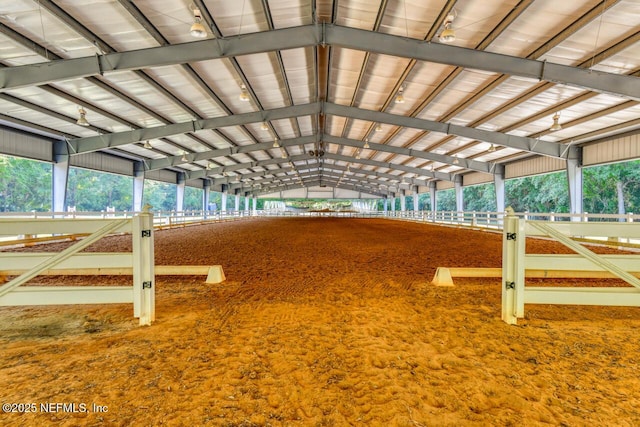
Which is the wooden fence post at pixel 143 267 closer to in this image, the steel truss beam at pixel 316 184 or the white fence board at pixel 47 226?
the white fence board at pixel 47 226

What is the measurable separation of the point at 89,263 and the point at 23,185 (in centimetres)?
3468

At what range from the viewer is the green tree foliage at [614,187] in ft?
70.5

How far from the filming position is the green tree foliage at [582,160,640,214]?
846 inches

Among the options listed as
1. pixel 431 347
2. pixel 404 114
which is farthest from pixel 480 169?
pixel 431 347

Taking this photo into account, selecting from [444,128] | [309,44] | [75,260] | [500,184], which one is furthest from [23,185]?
[500,184]

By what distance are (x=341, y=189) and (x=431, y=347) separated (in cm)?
4093

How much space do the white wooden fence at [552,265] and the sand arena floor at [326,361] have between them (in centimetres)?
29

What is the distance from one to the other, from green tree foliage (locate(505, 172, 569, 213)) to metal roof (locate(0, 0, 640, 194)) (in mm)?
17387

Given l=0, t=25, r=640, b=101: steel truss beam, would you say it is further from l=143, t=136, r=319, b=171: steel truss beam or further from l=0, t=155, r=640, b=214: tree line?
l=0, t=155, r=640, b=214: tree line

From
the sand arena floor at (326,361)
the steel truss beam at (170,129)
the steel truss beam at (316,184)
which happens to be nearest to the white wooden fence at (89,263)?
the sand arena floor at (326,361)

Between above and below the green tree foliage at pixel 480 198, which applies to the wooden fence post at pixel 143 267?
below

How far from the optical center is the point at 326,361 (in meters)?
2.09

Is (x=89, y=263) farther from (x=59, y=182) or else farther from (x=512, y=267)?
(x=59, y=182)

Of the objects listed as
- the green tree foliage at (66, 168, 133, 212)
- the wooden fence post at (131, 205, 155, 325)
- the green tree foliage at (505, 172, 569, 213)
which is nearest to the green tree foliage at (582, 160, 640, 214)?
the green tree foliage at (505, 172, 569, 213)
